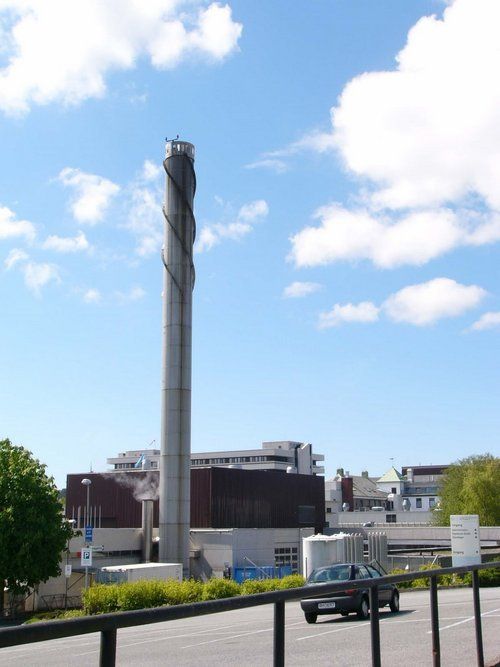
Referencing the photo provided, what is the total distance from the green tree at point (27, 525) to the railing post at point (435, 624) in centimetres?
3703

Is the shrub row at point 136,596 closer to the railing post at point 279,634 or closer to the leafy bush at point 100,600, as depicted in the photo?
the leafy bush at point 100,600

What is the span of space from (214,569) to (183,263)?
22.0m

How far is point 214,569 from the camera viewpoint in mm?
57219

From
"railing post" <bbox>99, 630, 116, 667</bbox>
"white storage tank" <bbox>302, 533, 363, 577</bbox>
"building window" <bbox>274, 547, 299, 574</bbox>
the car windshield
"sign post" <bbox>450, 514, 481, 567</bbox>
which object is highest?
"railing post" <bbox>99, 630, 116, 667</bbox>

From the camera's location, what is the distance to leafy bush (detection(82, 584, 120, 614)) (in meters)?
33.7

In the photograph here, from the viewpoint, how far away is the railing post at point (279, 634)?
482cm

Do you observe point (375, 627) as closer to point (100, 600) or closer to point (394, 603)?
point (394, 603)

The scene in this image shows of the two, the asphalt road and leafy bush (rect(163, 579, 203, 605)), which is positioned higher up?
the asphalt road

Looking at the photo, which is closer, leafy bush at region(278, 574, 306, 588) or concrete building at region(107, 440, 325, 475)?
leafy bush at region(278, 574, 306, 588)

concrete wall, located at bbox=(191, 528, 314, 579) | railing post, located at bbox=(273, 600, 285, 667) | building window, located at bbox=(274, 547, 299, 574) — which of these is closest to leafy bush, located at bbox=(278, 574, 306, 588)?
concrete wall, located at bbox=(191, 528, 314, 579)

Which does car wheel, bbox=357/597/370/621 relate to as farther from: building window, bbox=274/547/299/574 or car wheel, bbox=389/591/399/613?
building window, bbox=274/547/299/574

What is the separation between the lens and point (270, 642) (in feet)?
16.0

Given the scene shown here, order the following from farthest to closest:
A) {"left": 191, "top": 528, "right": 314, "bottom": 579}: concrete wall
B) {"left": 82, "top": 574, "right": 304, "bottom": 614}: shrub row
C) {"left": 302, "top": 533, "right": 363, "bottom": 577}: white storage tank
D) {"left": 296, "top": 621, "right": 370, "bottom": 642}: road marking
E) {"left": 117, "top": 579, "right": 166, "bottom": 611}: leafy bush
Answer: {"left": 191, "top": 528, "right": 314, "bottom": 579}: concrete wall, {"left": 302, "top": 533, "right": 363, "bottom": 577}: white storage tank, {"left": 117, "top": 579, "right": 166, "bottom": 611}: leafy bush, {"left": 82, "top": 574, "right": 304, "bottom": 614}: shrub row, {"left": 296, "top": 621, "right": 370, "bottom": 642}: road marking

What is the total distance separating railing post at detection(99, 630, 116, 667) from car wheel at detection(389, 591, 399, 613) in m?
3.61
